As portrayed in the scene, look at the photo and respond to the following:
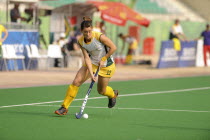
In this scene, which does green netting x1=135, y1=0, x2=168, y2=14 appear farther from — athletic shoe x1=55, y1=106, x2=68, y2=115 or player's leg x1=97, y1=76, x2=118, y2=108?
athletic shoe x1=55, y1=106, x2=68, y2=115

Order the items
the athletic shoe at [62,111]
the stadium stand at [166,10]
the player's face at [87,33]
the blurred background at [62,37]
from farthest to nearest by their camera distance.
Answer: the stadium stand at [166,10] → the blurred background at [62,37] → the athletic shoe at [62,111] → the player's face at [87,33]

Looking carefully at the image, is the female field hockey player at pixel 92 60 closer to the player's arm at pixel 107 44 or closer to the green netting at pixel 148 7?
the player's arm at pixel 107 44

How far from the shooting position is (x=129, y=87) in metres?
18.1

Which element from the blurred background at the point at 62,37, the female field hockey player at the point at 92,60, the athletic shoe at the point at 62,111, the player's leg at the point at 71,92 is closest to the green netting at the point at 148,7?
the blurred background at the point at 62,37

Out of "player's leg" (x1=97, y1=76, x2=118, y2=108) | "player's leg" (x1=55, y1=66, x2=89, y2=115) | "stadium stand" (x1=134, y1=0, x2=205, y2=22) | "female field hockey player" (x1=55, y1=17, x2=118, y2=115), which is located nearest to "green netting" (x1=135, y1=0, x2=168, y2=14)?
"stadium stand" (x1=134, y1=0, x2=205, y2=22)

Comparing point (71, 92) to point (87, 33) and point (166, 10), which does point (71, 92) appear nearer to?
point (87, 33)

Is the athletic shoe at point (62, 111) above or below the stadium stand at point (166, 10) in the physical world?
above

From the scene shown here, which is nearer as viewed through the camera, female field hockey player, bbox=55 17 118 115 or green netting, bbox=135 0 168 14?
female field hockey player, bbox=55 17 118 115

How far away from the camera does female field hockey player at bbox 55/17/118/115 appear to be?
37.2 ft

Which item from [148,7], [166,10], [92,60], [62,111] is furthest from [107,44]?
[166,10]

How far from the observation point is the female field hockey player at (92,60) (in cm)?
1132

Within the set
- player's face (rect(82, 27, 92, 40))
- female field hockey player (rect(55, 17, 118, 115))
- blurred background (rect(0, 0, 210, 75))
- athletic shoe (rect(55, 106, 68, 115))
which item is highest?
player's face (rect(82, 27, 92, 40))

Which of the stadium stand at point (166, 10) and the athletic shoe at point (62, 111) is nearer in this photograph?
the athletic shoe at point (62, 111)

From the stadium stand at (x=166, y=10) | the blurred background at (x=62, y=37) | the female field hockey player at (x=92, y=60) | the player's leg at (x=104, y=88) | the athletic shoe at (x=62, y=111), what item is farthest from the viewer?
the stadium stand at (x=166, y=10)
